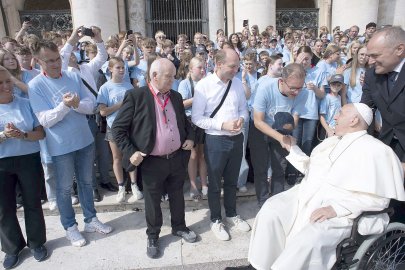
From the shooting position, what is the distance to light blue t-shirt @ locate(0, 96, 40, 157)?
A: 119 inches

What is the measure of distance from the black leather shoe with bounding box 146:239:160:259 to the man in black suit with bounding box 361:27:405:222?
232 centimetres

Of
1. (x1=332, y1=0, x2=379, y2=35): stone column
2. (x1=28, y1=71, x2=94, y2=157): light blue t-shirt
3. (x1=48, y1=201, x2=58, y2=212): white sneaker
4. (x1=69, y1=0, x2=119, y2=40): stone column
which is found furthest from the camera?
(x1=332, y1=0, x2=379, y2=35): stone column

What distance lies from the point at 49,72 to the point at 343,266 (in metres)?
3.02

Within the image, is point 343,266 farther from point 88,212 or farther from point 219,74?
point 88,212

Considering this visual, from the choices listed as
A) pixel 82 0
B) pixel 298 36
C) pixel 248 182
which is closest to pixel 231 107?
pixel 248 182

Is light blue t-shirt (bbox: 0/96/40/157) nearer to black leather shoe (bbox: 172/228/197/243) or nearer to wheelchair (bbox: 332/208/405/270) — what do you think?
black leather shoe (bbox: 172/228/197/243)

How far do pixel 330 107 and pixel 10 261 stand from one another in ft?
13.8

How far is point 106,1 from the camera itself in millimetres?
10914

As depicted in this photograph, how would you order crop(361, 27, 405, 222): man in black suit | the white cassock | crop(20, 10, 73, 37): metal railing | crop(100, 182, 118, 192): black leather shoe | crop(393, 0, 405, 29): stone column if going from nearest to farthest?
the white cassock → crop(361, 27, 405, 222): man in black suit → crop(100, 182, 118, 192): black leather shoe → crop(20, 10, 73, 37): metal railing → crop(393, 0, 405, 29): stone column

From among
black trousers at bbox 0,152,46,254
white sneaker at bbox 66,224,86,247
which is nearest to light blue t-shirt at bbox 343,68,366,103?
white sneaker at bbox 66,224,86,247

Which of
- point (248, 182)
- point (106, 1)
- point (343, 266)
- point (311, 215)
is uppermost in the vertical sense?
point (106, 1)

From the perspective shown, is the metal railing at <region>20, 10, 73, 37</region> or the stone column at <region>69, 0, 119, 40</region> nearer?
the stone column at <region>69, 0, 119, 40</region>

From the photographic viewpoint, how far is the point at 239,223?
3.81 meters

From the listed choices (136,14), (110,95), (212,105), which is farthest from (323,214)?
(136,14)
